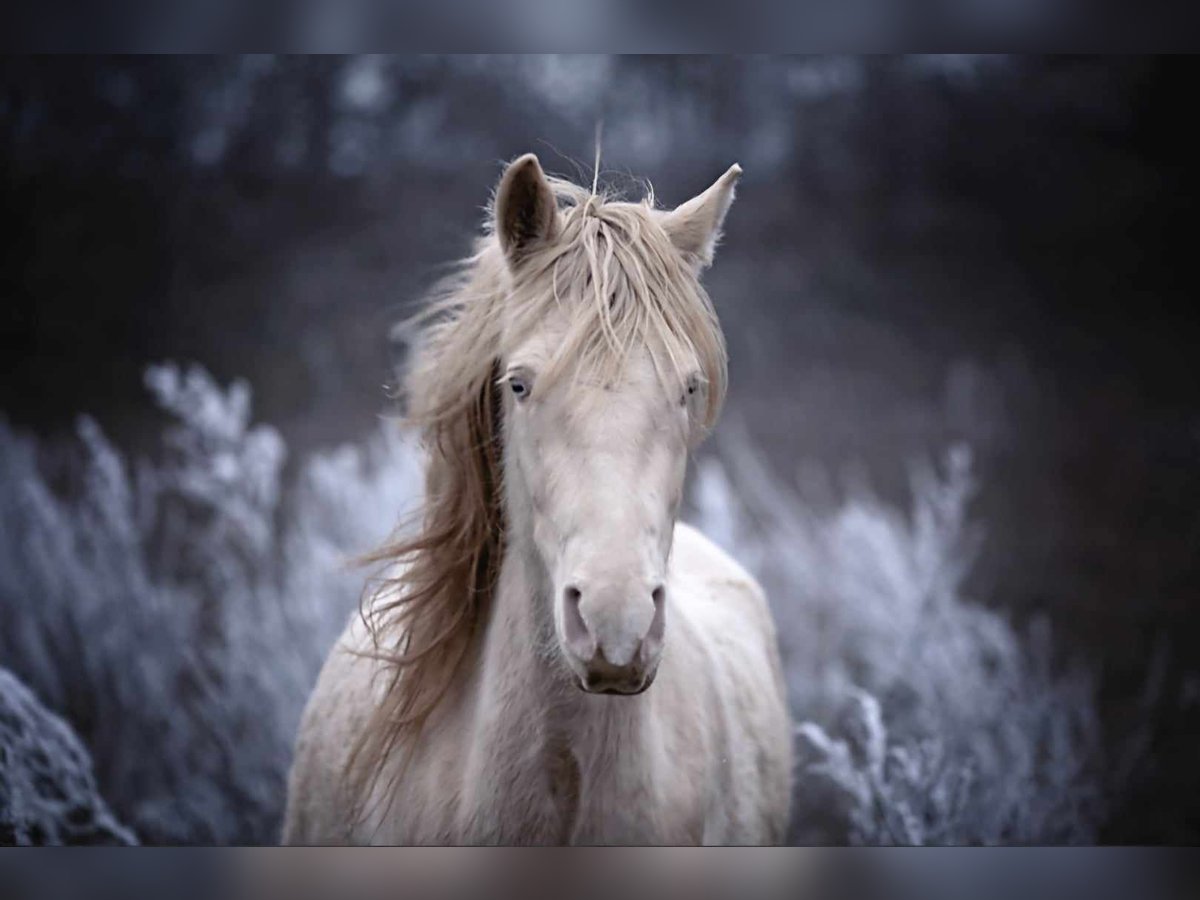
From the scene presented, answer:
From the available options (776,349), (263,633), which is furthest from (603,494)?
(776,349)

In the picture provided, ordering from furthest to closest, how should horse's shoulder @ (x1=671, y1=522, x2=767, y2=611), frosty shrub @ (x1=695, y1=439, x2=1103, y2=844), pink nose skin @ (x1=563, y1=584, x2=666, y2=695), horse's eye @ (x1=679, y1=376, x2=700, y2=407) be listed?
frosty shrub @ (x1=695, y1=439, x2=1103, y2=844)
horse's shoulder @ (x1=671, y1=522, x2=767, y2=611)
horse's eye @ (x1=679, y1=376, x2=700, y2=407)
pink nose skin @ (x1=563, y1=584, x2=666, y2=695)

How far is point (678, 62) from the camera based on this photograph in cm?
351

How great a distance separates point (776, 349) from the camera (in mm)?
4070

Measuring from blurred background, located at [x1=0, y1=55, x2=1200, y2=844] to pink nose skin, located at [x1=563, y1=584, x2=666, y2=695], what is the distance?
2.01 m

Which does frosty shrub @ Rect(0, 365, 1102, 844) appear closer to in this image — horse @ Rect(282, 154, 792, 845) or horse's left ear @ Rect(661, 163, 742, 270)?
horse @ Rect(282, 154, 792, 845)

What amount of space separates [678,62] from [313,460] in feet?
6.10

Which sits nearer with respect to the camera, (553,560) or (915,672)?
(553,560)

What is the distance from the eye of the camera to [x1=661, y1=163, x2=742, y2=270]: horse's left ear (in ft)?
5.68

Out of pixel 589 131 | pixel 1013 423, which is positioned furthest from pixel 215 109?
pixel 1013 423

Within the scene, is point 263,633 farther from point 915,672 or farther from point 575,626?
point 575,626

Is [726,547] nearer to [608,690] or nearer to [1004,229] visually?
[1004,229]

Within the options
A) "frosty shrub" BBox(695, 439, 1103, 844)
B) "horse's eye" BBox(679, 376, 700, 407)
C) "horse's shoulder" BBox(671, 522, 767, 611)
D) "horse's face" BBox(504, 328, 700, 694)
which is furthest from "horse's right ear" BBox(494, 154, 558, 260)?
"frosty shrub" BBox(695, 439, 1103, 844)

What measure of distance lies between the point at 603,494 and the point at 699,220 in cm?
58

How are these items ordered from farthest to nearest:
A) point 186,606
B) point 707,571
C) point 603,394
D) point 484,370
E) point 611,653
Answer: point 186,606
point 707,571
point 484,370
point 603,394
point 611,653
